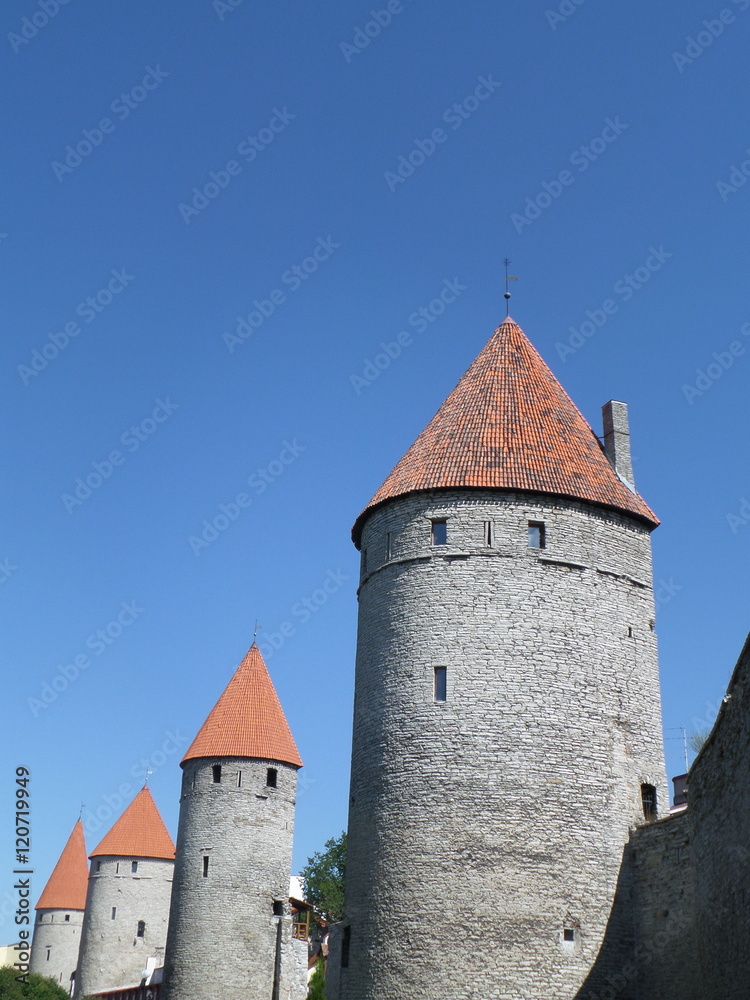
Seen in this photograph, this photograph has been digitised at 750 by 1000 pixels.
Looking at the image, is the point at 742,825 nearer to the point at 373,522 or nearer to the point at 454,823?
the point at 454,823

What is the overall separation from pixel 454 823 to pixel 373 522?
5.59 meters

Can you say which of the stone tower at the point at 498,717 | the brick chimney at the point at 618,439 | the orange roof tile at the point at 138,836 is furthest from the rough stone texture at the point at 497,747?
the orange roof tile at the point at 138,836

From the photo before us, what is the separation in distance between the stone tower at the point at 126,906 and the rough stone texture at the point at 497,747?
2590 centimetres

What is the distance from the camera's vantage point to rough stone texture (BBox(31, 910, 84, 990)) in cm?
4900

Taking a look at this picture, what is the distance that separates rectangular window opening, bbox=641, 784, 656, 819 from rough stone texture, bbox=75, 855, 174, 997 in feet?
92.1

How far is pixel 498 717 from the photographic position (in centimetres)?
1627

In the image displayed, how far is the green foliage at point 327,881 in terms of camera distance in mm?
45000

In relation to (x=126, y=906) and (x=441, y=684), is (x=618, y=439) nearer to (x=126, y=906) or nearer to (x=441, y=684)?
(x=441, y=684)

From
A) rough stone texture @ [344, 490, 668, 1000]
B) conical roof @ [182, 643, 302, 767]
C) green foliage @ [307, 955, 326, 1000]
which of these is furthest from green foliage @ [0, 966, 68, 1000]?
rough stone texture @ [344, 490, 668, 1000]

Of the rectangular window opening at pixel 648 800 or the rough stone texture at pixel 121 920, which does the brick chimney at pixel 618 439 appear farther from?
the rough stone texture at pixel 121 920

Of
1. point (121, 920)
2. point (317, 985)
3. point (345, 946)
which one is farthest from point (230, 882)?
point (121, 920)

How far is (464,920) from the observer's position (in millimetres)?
15320

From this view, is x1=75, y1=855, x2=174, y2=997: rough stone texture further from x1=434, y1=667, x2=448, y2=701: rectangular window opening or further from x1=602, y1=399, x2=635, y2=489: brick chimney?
x1=602, y1=399, x2=635, y2=489: brick chimney

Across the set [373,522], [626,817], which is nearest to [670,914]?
[626,817]
